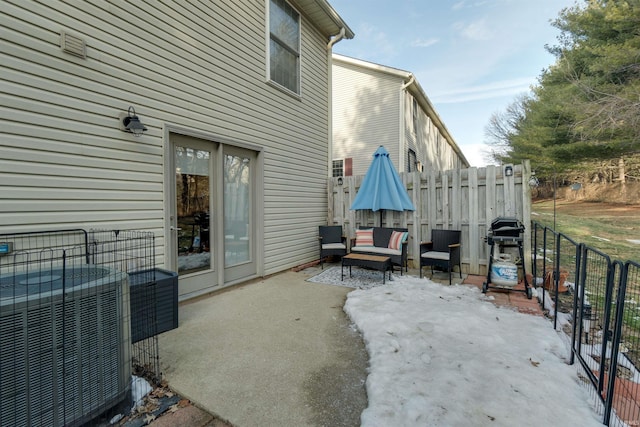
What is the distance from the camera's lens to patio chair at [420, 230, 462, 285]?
16.6ft

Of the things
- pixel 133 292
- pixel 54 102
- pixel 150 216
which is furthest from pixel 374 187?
pixel 54 102

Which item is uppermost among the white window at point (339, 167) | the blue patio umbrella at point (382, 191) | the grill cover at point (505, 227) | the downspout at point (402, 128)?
the downspout at point (402, 128)

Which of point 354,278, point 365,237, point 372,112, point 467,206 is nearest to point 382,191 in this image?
point 365,237

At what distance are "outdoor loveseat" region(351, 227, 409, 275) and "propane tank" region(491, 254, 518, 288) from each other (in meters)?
1.47

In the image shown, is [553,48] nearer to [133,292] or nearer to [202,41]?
[202,41]

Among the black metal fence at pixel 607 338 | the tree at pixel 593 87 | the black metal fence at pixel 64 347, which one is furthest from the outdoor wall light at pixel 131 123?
the tree at pixel 593 87

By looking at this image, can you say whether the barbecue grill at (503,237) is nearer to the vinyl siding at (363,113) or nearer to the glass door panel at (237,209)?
the glass door panel at (237,209)

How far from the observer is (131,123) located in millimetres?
3258

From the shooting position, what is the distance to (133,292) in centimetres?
288

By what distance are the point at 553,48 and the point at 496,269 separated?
44.7 feet

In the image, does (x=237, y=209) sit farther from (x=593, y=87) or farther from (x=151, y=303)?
(x=593, y=87)

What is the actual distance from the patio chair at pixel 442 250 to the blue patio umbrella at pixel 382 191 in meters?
0.78

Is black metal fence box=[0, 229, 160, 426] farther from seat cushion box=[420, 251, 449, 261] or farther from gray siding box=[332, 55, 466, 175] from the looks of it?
gray siding box=[332, 55, 466, 175]

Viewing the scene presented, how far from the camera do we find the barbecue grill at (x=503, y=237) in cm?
436
